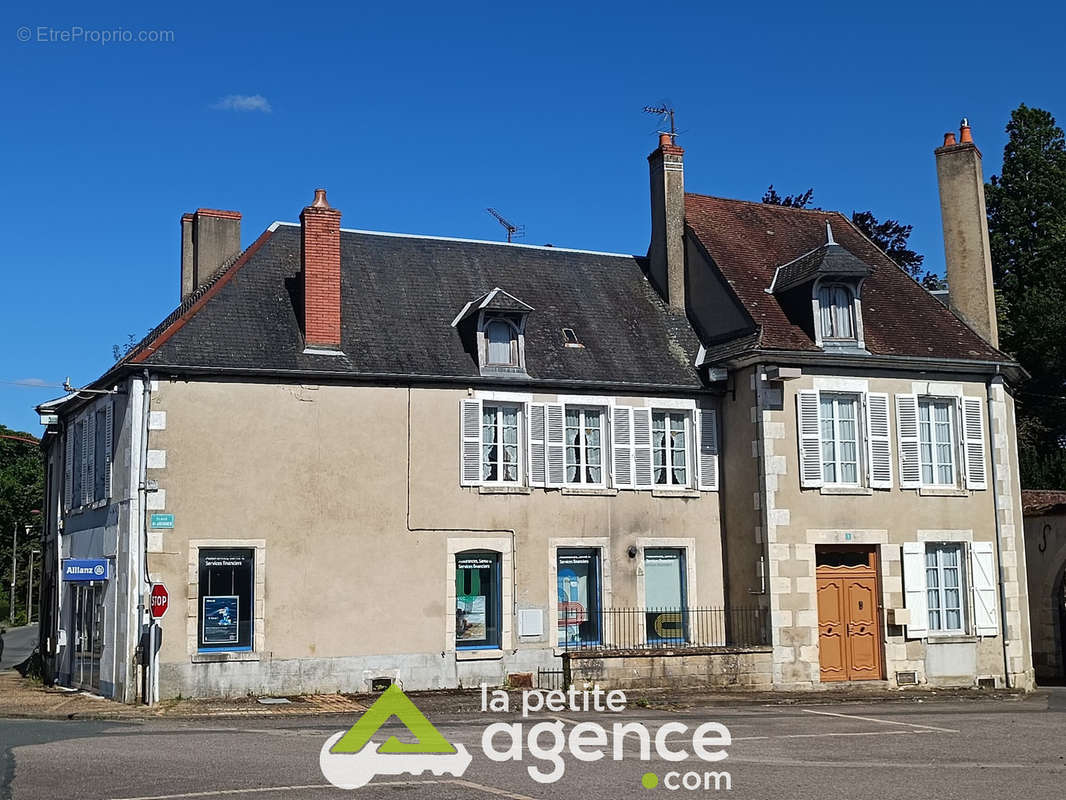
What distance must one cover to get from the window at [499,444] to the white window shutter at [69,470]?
7939mm

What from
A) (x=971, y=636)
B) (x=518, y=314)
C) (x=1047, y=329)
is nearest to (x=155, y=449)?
(x=518, y=314)

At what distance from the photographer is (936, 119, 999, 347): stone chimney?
22594 mm

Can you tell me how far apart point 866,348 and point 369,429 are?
8580 millimetres

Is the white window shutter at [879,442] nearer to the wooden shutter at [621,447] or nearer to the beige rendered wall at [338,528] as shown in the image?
the wooden shutter at [621,447]

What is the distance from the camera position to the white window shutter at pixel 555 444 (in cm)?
2003

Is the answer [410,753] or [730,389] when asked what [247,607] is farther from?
[730,389]

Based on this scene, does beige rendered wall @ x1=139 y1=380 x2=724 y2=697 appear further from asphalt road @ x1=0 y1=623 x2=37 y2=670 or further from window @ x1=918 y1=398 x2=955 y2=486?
asphalt road @ x1=0 y1=623 x2=37 y2=670

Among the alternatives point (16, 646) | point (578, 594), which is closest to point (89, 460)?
point (578, 594)

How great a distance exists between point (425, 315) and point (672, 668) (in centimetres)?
726

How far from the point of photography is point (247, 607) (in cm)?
1823

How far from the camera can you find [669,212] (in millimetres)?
22922

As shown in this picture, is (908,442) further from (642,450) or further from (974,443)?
(642,450)

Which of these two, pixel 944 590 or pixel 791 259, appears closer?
pixel 944 590

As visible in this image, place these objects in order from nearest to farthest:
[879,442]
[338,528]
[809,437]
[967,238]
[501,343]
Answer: [338,528]
[809,437]
[501,343]
[879,442]
[967,238]
